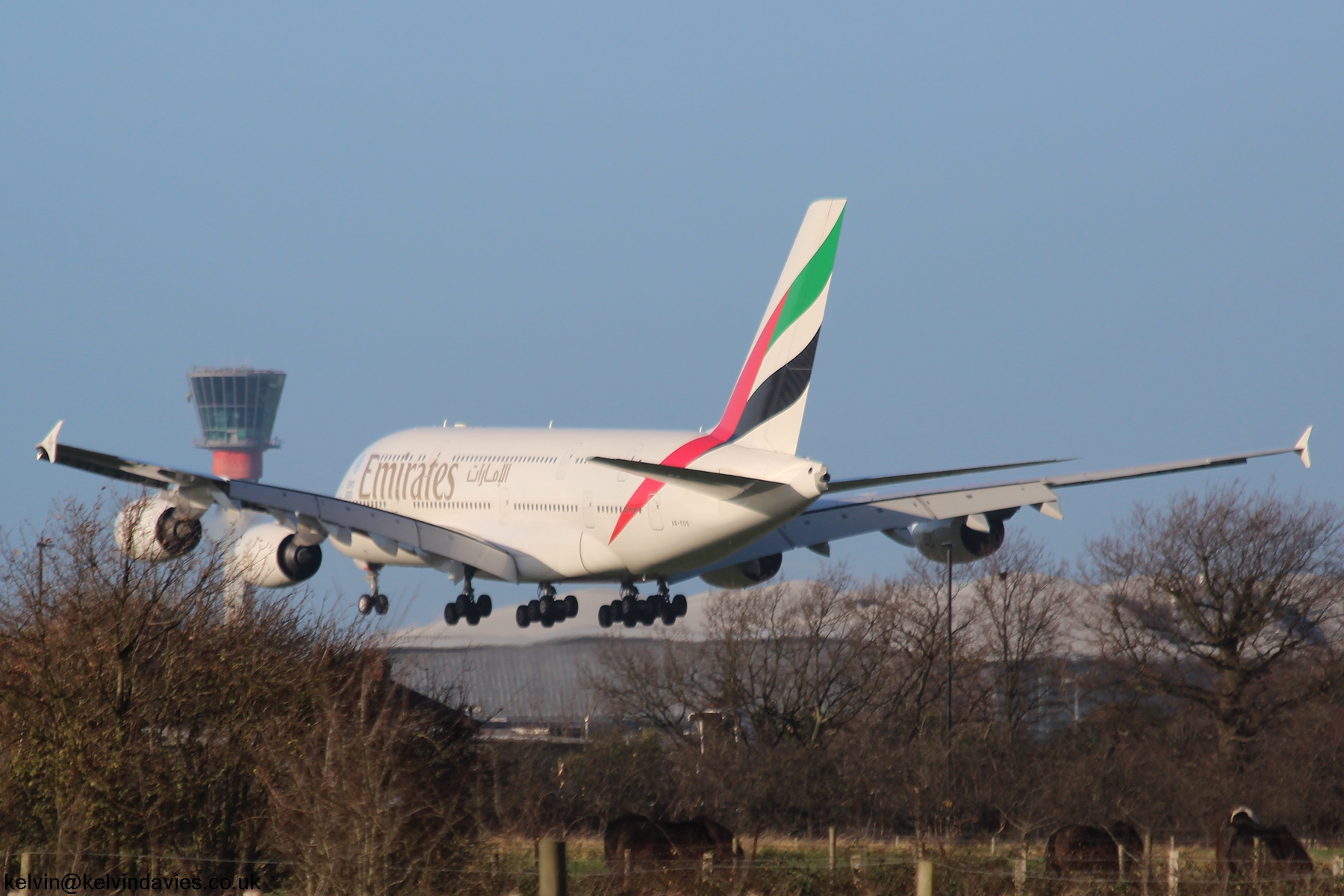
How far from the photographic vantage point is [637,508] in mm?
38594

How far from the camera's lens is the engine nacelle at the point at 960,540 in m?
42.0

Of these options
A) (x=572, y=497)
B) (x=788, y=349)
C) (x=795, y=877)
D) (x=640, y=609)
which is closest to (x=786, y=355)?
(x=788, y=349)

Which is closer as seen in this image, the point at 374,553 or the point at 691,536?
the point at 691,536

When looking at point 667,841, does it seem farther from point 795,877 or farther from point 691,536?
point 691,536

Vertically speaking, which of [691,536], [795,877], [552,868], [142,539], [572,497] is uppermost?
[572,497]

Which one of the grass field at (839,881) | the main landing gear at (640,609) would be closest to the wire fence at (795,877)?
the grass field at (839,881)

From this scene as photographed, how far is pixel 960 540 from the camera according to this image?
42.2 metres

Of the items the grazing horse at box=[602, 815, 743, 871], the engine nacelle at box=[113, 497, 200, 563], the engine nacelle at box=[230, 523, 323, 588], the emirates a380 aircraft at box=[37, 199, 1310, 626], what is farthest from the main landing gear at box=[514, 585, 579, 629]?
the engine nacelle at box=[113, 497, 200, 563]

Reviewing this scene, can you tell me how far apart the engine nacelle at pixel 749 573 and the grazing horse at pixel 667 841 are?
16751mm

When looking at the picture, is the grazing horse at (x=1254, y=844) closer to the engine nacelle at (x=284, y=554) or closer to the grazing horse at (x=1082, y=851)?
the grazing horse at (x=1082, y=851)

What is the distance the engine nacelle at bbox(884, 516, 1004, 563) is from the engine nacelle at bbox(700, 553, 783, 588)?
3.59 meters

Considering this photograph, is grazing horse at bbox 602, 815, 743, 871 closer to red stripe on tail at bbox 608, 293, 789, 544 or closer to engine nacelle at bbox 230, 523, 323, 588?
red stripe on tail at bbox 608, 293, 789, 544

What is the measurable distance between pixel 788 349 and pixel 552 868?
26679 mm

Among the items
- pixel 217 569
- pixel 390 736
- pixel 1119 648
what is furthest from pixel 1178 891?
pixel 1119 648
